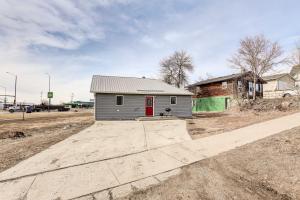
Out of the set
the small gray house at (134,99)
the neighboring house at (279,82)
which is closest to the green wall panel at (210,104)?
the small gray house at (134,99)

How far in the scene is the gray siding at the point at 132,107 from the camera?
16.3 meters

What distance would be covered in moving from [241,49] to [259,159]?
25.3 meters

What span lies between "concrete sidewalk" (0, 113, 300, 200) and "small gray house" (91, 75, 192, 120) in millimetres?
10898

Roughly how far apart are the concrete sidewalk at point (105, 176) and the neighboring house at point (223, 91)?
20.9 meters

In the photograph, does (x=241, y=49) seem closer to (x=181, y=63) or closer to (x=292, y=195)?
(x=181, y=63)

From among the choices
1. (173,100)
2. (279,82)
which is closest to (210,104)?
(173,100)

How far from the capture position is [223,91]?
86.2 ft

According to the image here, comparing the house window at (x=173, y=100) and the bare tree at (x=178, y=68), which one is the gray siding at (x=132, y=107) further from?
the bare tree at (x=178, y=68)

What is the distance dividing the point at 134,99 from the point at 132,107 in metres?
0.81

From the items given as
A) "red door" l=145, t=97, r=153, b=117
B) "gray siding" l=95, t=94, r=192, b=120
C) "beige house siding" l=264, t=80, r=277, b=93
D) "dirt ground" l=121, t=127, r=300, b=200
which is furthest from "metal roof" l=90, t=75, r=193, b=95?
"beige house siding" l=264, t=80, r=277, b=93

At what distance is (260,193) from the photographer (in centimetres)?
335

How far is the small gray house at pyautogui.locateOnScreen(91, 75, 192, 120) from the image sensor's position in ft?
53.6

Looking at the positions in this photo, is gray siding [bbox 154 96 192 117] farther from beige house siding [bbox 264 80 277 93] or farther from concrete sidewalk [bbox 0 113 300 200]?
beige house siding [bbox 264 80 277 93]

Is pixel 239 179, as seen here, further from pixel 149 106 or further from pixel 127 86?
pixel 127 86
